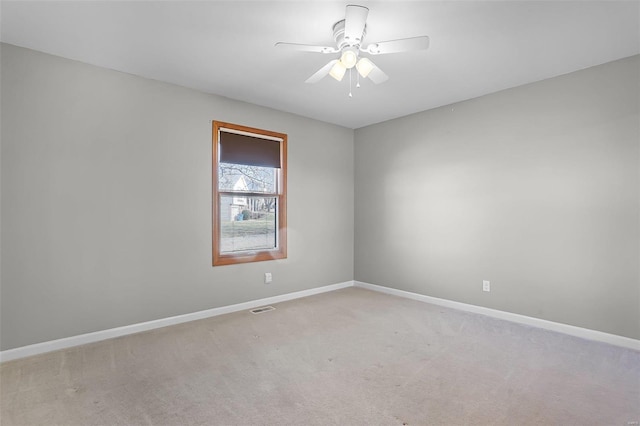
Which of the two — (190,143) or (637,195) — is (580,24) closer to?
(637,195)

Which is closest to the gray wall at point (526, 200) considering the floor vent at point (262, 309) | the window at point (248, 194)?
the window at point (248, 194)

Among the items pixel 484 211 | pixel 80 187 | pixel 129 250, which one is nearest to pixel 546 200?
pixel 484 211

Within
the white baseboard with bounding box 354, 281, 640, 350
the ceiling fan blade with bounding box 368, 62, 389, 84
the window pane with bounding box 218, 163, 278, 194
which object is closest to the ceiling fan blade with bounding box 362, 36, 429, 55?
the ceiling fan blade with bounding box 368, 62, 389, 84

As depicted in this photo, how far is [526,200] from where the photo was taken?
141 inches

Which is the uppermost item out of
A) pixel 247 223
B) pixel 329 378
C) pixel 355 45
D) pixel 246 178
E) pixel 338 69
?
pixel 355 45

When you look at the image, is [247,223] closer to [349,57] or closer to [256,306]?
[256,306]

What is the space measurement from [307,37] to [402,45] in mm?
815

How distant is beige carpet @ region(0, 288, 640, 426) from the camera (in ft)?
6.43

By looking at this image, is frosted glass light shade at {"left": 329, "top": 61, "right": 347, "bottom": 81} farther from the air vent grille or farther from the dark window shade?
the air vent grille

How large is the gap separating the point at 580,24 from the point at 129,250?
172 inches

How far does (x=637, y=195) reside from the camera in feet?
9.61

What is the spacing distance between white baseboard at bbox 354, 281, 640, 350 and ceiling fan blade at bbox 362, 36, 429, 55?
3.06 m

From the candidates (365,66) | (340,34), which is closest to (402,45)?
(365,66)

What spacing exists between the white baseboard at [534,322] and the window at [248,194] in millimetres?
1964
